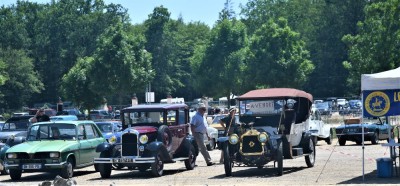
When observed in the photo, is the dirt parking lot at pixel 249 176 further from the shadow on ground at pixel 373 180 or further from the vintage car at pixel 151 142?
the vintage car at pixel 151 142

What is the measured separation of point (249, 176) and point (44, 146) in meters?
5.36

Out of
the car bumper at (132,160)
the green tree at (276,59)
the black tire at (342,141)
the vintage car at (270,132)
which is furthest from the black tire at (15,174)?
the green tree at (276,59)

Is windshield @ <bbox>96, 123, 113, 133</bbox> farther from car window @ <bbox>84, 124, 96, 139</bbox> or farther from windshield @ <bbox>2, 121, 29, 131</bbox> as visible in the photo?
car window @ <bbox>84, 124, 96, 139</bbox>

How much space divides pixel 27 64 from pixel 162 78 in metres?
19.3

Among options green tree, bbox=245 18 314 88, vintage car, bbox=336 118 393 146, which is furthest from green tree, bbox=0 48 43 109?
vintage car, bbox=336 118 393 146

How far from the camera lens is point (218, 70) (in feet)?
267

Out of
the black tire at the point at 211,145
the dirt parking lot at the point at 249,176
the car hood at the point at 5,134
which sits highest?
the car hood at the point at 5,134

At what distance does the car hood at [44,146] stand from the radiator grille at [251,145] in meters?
4.65

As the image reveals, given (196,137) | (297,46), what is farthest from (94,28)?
(196,137)

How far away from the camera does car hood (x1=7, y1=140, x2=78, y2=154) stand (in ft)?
72.1

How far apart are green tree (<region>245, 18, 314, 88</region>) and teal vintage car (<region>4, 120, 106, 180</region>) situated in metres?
47.7

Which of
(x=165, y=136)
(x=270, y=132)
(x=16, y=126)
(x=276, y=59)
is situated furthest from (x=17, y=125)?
(x=276, y=59)

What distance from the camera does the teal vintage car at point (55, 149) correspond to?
21.8 meters

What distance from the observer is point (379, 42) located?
4938 cm
